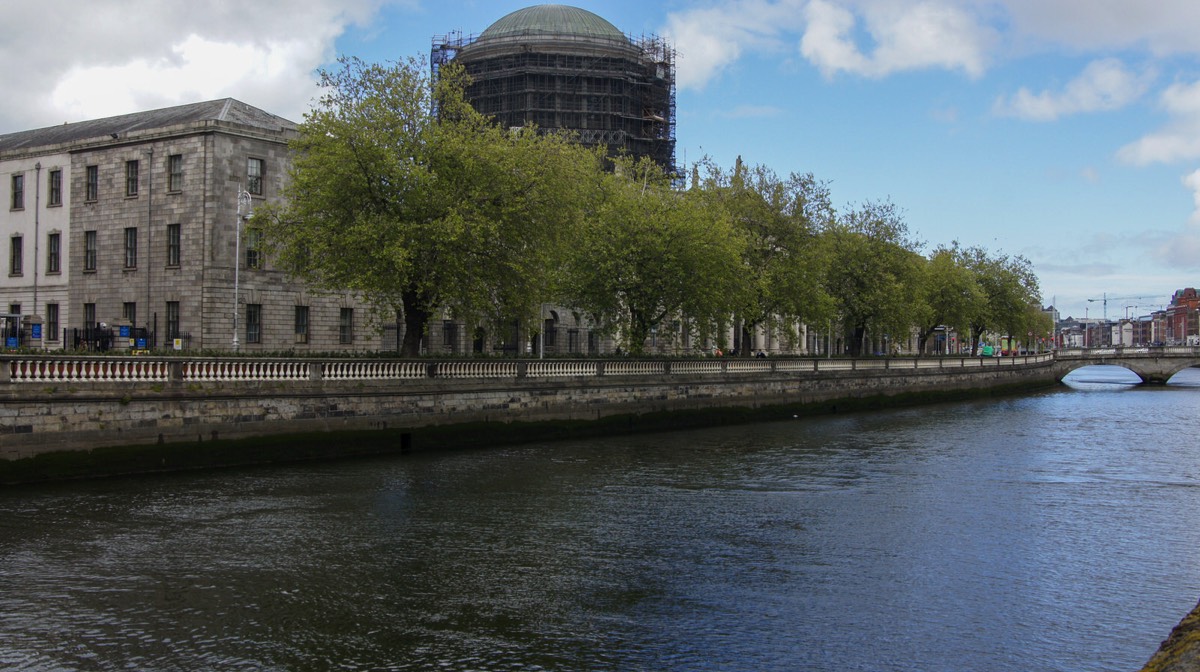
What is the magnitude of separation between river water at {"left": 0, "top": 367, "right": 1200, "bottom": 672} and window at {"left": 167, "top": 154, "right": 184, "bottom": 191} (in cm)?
2613

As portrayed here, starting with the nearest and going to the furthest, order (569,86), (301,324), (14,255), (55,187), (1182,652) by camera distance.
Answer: (1182,652)
(301,324)
(55,187)
(14,255)
(569,86)

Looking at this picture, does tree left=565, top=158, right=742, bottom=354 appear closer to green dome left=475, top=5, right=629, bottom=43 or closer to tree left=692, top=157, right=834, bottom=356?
tree left=692, top=157, right=834, bottom=356

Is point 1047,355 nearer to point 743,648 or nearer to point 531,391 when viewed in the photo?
point 531,391

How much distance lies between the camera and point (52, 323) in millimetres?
54219

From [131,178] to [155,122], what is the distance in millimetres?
3317

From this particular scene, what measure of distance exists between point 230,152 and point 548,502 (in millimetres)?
33730

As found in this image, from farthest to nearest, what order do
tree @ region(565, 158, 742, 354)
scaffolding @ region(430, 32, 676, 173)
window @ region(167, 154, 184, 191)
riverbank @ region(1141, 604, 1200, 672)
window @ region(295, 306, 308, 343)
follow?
scaffolding @ region(430, 32, 676, 173) < window @ region(295, 306, 308, 343) < window @ region(167, 154, 184, 191) < tree @ region(565, 158, 742, 354) < riverbank @ region(1141, 604, 1200, 672)

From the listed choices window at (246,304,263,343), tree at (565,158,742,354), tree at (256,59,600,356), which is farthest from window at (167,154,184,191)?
tree at (565,158,742,354)

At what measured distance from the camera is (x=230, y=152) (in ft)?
164

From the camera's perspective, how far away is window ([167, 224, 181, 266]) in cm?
5047

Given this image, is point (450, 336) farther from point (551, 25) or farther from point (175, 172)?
point (551, 25)

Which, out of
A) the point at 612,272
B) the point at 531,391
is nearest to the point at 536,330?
the point at 531,391

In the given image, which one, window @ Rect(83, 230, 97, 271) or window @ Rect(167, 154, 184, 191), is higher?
window @ Rect(167, 154, 184, 191)

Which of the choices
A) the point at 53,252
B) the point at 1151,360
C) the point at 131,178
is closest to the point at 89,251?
the point at 53,252
